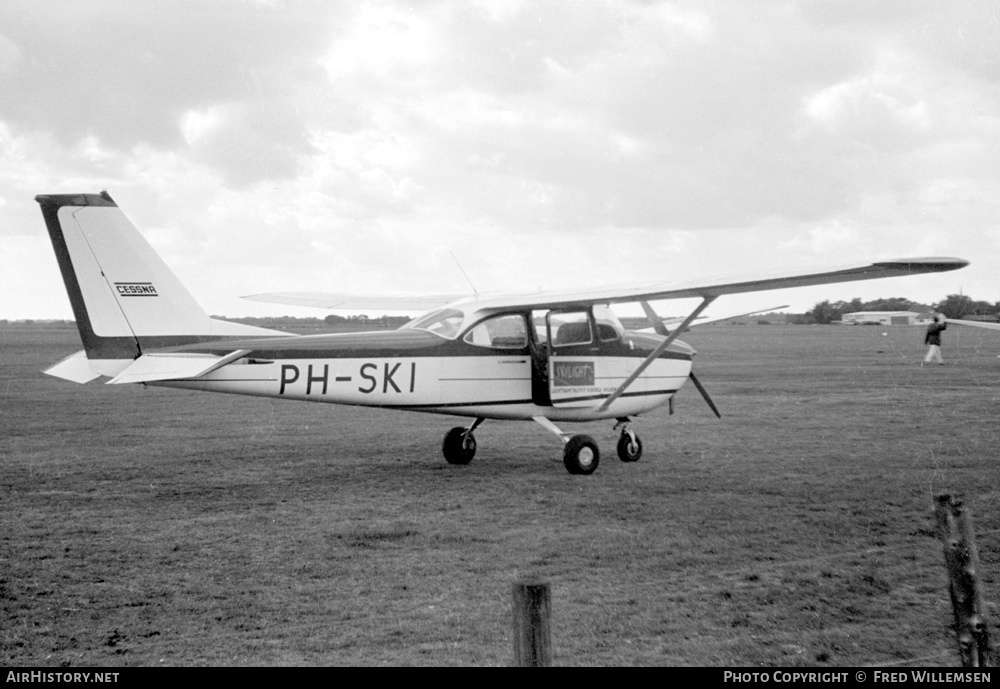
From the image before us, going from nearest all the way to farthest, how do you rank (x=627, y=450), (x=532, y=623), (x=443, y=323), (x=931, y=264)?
(x=532, y=623)
(x=931, y=264)
(x=443, y=323)
(x=627, y=450)

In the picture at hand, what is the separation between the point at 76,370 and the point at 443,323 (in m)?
4.18

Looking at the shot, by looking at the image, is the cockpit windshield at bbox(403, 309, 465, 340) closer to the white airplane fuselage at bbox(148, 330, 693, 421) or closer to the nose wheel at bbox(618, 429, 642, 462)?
the white airplane fuselage at bbox(148, 330, 693, 421)

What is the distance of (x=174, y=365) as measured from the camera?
9.55m

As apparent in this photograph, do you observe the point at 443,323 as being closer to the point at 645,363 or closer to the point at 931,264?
the point at 645,363

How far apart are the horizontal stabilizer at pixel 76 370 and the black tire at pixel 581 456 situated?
17.5 ft

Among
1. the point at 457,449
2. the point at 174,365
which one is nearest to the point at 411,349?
the point at 457,449

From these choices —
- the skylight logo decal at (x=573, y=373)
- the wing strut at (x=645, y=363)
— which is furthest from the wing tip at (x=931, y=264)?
the skylight logo decal at (x=573, y=373)

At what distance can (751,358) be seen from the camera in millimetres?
37469

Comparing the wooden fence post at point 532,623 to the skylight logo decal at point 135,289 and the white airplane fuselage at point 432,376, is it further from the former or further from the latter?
the skylight logo decal at point 135,289

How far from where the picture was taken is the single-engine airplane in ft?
31.0

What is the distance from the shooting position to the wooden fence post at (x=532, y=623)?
3.28 metres

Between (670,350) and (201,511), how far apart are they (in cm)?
656

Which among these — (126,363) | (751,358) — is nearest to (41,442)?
(126,363)

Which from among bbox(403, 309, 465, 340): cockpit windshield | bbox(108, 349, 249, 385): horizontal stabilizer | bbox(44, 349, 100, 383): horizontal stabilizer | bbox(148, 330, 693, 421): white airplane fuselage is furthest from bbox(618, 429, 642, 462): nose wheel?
bbox(44, 349, 100, 383): horizontal stabilizer
